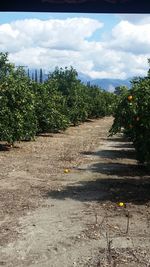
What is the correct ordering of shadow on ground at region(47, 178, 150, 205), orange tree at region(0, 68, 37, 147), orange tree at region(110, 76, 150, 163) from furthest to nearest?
orange tree at region(0, 68, 37, 147), orange tree at region(110, 76, 150, 163), shadow on ground at region(47, 178, 150, 205)

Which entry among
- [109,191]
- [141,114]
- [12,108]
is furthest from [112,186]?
[12,108]

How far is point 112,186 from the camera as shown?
9.42 m

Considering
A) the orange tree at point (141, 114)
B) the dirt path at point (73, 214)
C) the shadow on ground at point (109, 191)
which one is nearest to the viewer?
the dirt path at point (73, 214)

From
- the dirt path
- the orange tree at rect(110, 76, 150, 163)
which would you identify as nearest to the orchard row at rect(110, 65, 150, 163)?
the orange tree at rect(110, 76, 150, 163)

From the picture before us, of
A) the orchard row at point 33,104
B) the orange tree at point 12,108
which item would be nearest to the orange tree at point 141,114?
the orchard row at point 33,104

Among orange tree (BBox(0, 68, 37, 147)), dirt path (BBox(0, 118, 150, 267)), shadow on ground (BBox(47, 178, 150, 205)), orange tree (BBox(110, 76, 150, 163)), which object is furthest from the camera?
orange tree (BBox(0, 68, 37, 147))

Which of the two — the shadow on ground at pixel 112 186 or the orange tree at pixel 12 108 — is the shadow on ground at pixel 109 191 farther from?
the orange tree at pixel 12 108

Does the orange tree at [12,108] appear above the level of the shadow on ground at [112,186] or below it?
above

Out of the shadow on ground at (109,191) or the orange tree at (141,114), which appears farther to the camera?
the orange tree at (141,114)

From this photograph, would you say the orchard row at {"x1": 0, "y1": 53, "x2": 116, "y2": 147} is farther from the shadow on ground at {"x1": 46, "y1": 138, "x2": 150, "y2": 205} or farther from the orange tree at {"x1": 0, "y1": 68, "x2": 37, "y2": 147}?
the shadow on ground at {"x1": 46, "y1": 138, "x2": 150, "y2": 205}

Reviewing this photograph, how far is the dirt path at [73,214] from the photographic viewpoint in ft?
17.6

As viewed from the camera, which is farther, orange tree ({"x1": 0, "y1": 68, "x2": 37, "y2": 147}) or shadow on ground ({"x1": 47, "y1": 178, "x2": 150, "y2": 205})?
orange tree ({"x1": 0, "y1": 68, "x2": 37, "y2": 147})

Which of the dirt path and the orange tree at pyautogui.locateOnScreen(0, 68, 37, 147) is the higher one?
the orange tree at pyautogui.locateOnScreen(0, 68, 37, 147)

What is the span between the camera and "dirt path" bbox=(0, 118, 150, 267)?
5.36m
